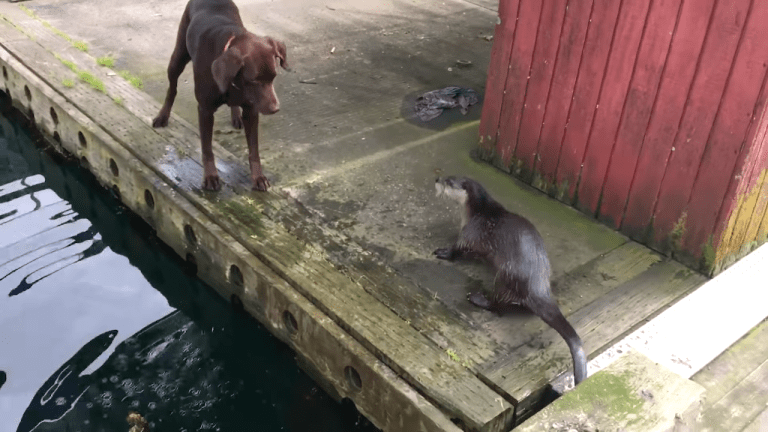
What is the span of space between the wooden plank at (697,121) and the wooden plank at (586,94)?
55 centimetres

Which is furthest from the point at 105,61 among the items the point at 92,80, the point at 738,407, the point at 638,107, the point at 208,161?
the point at 738,407

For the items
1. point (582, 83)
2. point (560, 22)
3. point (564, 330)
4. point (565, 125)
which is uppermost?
point (560, 22)

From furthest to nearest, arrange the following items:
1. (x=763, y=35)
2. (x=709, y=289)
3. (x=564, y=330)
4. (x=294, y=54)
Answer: (x=294, y=54)
(x=709, y=289)
(x=763, y=35)
(x=564, y=330)

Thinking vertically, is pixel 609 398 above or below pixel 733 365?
above

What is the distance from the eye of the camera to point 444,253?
371 cm

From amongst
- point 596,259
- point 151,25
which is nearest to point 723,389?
point 596,259

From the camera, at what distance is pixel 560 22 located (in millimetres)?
4086

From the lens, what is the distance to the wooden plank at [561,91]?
399 cm

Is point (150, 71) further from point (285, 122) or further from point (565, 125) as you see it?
point (565, 125)

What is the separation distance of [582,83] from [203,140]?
89.2 inches

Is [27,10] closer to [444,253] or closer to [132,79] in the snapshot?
[132,79]

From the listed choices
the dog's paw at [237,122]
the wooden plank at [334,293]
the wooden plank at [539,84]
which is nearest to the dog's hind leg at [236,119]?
the dog's paw at [237,122]

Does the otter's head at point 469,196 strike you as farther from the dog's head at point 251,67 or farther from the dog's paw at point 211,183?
the dog's paw at point 211,183

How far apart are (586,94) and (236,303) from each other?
2.41 meters
